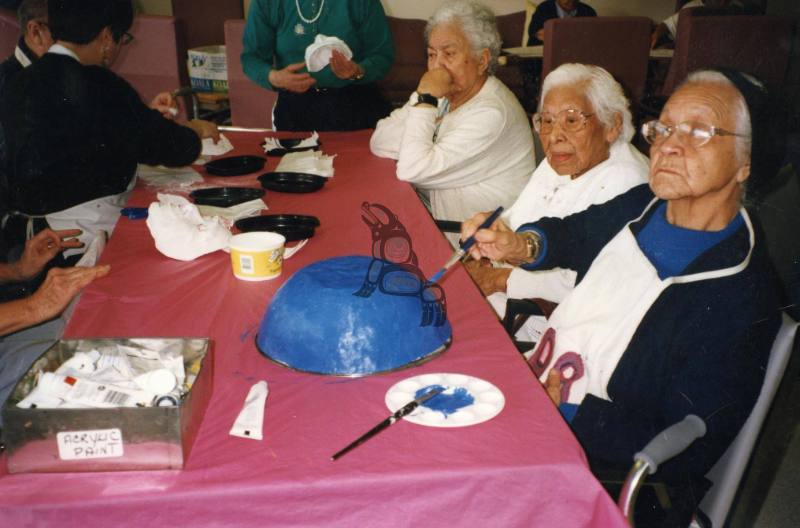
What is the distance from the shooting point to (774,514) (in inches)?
88.3

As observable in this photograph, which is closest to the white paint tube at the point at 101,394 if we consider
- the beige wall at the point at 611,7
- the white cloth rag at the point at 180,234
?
the white cloth rag at the point at 180,234

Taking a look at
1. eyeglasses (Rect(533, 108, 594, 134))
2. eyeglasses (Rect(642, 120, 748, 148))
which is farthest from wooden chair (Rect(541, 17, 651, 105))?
eyeglasses (Rect(642, 120, 748, 148))

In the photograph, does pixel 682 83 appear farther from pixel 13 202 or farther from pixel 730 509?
pixel 13 202

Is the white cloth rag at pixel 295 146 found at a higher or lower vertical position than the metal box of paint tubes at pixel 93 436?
lower

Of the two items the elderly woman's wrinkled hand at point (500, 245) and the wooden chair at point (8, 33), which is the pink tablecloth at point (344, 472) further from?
the wooden chair at point (8, 33)

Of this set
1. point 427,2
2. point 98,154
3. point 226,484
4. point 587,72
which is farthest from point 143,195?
point 427,2

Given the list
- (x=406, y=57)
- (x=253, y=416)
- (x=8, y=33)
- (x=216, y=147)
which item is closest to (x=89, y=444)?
(x=253, y=416)

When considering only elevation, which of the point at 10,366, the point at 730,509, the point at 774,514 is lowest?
the point at 774,514

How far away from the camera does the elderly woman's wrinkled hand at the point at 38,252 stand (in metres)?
2.11

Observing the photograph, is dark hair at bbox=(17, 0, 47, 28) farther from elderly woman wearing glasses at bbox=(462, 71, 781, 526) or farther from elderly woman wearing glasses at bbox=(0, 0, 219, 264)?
elderly woman wearing glasses at bbox=(462, 71, 781, 526)

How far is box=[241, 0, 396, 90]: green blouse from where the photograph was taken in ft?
11.2

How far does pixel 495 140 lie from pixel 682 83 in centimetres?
109

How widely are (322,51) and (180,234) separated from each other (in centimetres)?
169

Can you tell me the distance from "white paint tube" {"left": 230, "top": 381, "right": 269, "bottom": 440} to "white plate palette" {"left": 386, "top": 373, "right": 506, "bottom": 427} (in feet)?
0.68
